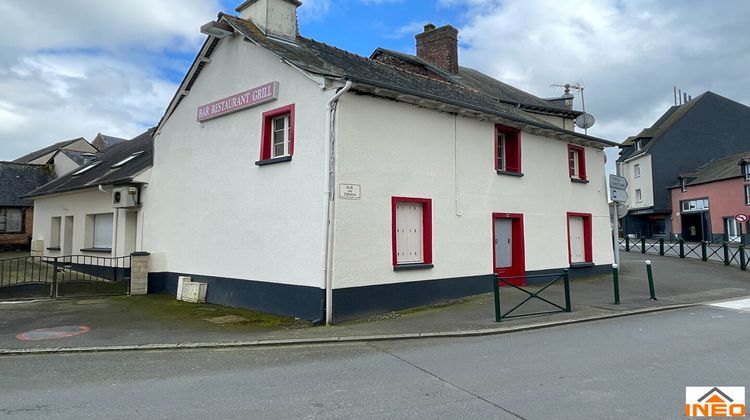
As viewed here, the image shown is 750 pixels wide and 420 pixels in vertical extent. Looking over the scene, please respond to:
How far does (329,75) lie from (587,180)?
10739 millimetres

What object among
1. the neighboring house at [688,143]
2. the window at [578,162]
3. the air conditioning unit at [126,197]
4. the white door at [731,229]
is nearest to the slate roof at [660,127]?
the neighboring house at [688,143]

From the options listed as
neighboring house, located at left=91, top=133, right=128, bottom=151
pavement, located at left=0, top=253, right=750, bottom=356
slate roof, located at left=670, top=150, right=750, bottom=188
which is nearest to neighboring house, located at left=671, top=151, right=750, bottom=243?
slate roof, located at left=670, top=150, right=750, bottom=188

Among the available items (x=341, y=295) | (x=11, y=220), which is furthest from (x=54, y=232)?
(x=341, y=295)

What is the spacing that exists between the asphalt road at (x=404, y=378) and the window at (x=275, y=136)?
193 inches

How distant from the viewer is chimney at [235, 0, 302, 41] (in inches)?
492

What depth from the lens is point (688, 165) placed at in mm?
44906

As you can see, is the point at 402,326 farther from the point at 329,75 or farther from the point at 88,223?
the point at 88,223

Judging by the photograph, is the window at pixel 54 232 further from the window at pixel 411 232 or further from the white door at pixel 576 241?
the white door at pixel 576 241

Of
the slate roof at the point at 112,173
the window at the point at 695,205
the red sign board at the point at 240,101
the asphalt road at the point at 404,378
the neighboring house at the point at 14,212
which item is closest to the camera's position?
the asphalt road at the point at 404,378

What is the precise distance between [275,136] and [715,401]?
30.9 feet

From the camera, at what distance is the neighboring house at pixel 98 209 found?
15.7m

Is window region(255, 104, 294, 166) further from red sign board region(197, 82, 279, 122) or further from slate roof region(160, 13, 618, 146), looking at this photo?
slate roof region(160, 13, 618, 146)

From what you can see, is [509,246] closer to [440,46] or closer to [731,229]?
[440,46]

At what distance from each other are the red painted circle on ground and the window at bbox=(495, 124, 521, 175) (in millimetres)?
10722
